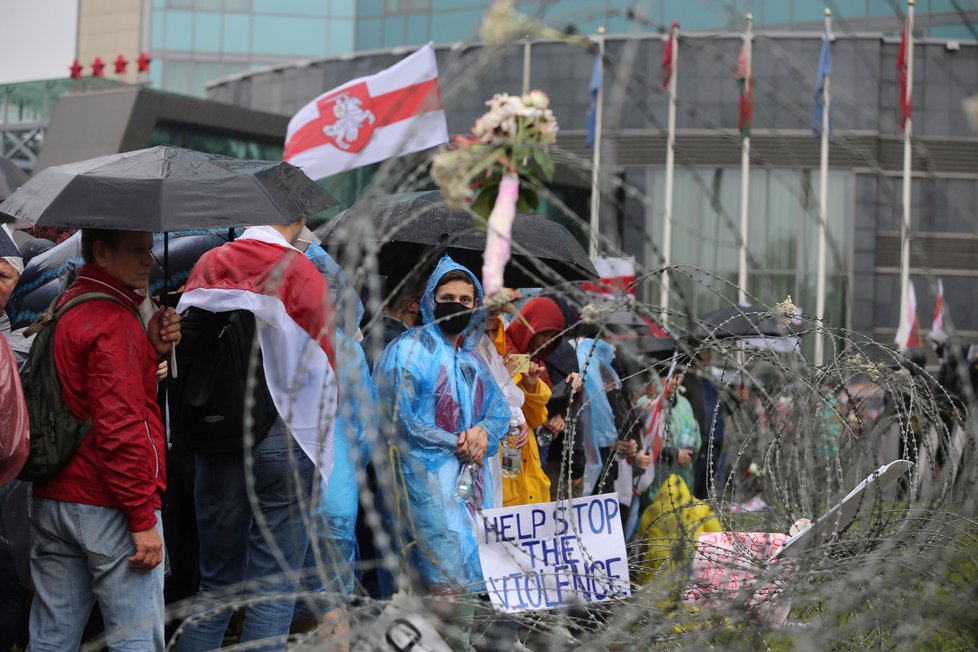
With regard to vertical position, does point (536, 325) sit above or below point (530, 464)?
above

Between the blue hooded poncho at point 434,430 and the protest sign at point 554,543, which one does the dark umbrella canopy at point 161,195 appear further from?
the protest sign at point 554,543

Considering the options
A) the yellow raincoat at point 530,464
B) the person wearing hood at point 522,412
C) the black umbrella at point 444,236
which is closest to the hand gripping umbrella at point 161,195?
the black umbrella at point 444,236

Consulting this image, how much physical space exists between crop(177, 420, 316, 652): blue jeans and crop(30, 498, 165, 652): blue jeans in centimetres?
66

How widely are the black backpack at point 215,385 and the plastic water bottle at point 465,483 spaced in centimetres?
94

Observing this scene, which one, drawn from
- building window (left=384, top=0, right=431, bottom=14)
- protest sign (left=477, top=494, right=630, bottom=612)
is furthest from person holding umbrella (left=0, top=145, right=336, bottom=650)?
building window (left=384, top=0, right=431, bottom=14)

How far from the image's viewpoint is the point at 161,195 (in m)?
4.14

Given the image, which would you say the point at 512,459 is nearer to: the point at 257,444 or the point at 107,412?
the point at 257,444

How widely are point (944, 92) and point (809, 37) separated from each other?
3.17 metres

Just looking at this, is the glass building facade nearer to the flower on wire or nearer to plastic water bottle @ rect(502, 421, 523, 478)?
plastic water bottle @ rect(502, 421, 523, 478)

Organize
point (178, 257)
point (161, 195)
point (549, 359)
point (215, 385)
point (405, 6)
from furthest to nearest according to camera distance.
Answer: point (405, 6)
point (549, 359)
point (178, 257)
point (215, 385)
point (161, 195)

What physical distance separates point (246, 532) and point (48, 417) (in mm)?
1056

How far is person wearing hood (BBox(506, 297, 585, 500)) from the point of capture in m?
7.28

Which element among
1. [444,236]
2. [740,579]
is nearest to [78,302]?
[740,579]

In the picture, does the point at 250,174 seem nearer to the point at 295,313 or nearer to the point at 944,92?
the point at 295,313
